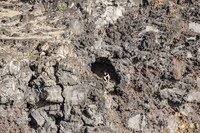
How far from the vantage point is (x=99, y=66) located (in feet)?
66.6

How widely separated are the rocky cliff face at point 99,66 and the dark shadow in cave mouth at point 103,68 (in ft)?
0.25

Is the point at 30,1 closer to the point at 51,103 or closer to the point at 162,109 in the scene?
the point at 51,103

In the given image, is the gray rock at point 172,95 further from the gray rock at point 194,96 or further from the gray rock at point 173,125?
the gray rock at point 173,125

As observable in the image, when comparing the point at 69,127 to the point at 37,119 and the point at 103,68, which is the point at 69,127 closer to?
the point at 37,119

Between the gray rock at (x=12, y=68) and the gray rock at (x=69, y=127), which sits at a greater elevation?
the gray rock at (x=12, y=68)

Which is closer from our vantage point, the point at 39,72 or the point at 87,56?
the point at 39,72

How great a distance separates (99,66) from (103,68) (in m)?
0.40

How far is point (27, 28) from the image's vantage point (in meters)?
18.1

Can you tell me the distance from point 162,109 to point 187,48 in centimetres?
499

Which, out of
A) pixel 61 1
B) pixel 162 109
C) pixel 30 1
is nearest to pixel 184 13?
pixel 162 109

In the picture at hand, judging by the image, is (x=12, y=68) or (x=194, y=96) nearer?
(x=12, y=68)

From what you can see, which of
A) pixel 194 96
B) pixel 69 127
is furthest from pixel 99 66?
pixel 194 96

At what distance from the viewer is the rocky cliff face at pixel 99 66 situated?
15.2 m

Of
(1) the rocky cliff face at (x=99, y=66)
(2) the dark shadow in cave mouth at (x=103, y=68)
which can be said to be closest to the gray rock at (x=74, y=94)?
(1) the rocky cliff face at (x=99, y=66)
